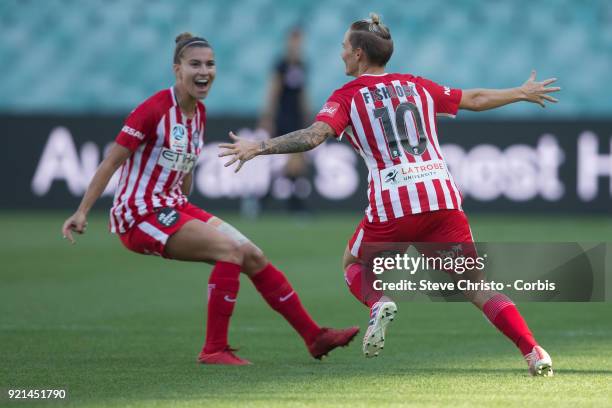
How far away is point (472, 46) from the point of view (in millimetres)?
21859

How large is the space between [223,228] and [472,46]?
15.8 meters

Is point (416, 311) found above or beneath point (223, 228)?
beneath

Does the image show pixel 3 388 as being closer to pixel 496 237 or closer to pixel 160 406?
pixel 160 406

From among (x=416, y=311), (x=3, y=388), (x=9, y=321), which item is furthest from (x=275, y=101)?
(x=3, y=388)

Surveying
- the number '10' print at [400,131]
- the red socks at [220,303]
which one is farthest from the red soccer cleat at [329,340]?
the number '10' print at [400,131]

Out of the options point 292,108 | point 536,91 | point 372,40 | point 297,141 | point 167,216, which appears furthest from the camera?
point 292,108

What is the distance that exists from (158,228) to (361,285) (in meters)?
1.23

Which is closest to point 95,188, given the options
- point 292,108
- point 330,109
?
point 330,109

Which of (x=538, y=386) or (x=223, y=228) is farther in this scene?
(x=223, y=228)

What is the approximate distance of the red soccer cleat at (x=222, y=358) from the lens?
20.8 ft

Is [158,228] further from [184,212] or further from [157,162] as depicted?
[157,162]

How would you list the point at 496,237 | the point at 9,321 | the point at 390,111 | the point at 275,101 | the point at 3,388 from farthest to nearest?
the point at 275,101, the point at 496,237, the point at 9,321, the point at 390,111, the point at 3,388

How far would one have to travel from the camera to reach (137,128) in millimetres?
6668

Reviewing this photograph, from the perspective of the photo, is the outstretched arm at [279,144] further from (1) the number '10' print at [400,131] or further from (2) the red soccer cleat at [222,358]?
(2) the red soccer cleat at [222,358]
